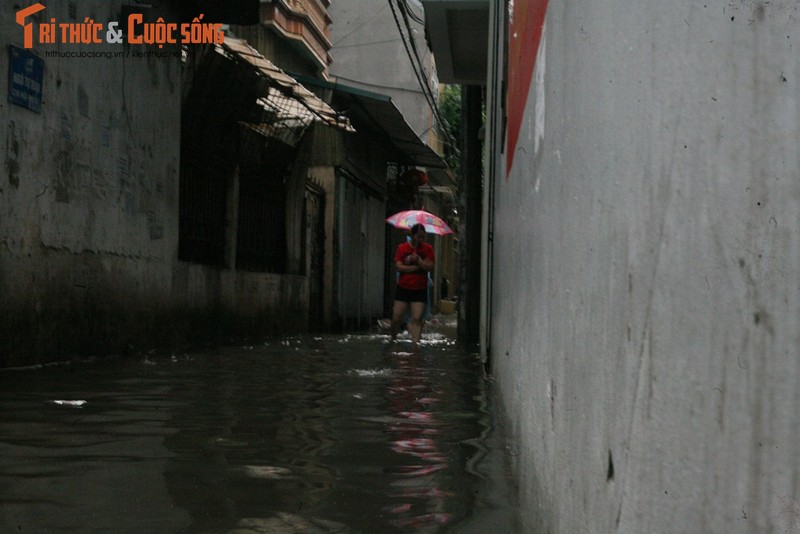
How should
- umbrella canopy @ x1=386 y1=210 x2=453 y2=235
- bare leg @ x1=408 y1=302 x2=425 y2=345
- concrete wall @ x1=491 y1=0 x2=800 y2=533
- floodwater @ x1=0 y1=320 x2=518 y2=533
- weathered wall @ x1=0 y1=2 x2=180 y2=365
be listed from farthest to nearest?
1. umbrella canopy @ x1=386 y1=210 x2=453 y2=235
2. bare leg @ x1=408 y1=302 x2=425 y2=345
3. weathered wall @ x1=0 y1=2 x2=180 y2=365
4. floodwater @ x1=0 y1=320 x2=518 y2=533
5. concrete wall @ x1=491 y1=0 x2=800 y2=533

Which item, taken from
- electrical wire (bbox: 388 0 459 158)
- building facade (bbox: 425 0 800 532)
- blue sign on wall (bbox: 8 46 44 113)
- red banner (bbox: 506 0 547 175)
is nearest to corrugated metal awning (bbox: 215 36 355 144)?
electrical wire (bbox: 388 0 459 158)

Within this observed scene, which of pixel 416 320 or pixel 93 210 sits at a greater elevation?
pixel 93 210

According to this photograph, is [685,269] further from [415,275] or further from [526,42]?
[415,275]

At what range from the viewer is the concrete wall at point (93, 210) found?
753 cm

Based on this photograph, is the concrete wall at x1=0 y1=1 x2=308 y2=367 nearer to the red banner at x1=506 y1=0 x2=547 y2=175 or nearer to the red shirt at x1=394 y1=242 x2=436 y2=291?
the red shirt at x1=394 y1=242 x2=436 y2=291

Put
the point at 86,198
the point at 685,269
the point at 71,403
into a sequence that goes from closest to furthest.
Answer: the point at 685,269 → the point at 71,403 → the point at 86,198

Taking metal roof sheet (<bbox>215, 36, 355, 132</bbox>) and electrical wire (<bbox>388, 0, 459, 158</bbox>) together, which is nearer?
metal roof sheet (<bbox>215, 36, 355, 132</bbox>)

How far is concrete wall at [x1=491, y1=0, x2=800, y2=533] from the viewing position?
96 cm

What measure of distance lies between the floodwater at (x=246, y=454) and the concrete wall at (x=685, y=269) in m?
1.48

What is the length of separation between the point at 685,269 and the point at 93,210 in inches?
330

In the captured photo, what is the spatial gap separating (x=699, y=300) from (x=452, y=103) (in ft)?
121

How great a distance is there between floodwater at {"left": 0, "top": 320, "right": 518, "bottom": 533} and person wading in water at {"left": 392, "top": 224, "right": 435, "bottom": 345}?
5.35 metres

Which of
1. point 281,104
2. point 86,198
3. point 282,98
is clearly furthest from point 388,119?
point 86,198

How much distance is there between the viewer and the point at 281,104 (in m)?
14.7
